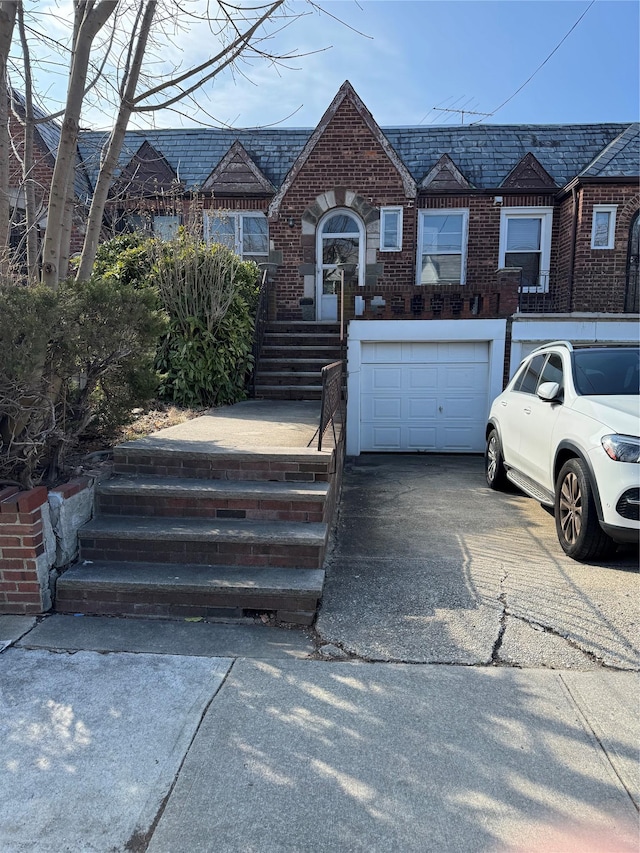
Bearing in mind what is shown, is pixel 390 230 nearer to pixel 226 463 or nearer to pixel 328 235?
pixel 328 235

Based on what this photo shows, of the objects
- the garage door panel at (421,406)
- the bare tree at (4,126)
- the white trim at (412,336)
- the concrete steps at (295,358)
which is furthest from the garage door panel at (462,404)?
the bare tree at (4,126)

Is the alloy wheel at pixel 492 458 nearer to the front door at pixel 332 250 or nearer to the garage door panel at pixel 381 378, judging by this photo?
the garage door panel at pixel 381 378

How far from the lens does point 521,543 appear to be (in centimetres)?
478

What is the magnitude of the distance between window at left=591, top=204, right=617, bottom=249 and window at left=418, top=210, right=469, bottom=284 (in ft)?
8.62

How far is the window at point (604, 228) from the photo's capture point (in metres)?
11.4

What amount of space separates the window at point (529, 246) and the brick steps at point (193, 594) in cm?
1077

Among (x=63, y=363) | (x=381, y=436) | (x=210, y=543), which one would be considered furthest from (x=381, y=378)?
(x=63, y=363)

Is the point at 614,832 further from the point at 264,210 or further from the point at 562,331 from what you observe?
the point at 264,210

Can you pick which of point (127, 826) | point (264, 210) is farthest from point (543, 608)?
point (264, 210)

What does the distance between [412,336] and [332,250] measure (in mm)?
4109

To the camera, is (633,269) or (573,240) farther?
(633,269)

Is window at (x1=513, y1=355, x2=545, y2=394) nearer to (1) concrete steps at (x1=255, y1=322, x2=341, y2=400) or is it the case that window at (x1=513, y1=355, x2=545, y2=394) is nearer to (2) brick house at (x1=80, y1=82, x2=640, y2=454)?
(1) concrete steps at (x1=255, y1=322, x2=341, y2=400)

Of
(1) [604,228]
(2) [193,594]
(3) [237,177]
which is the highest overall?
(3) [237,177]

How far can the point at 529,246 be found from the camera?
1235 centimetres
